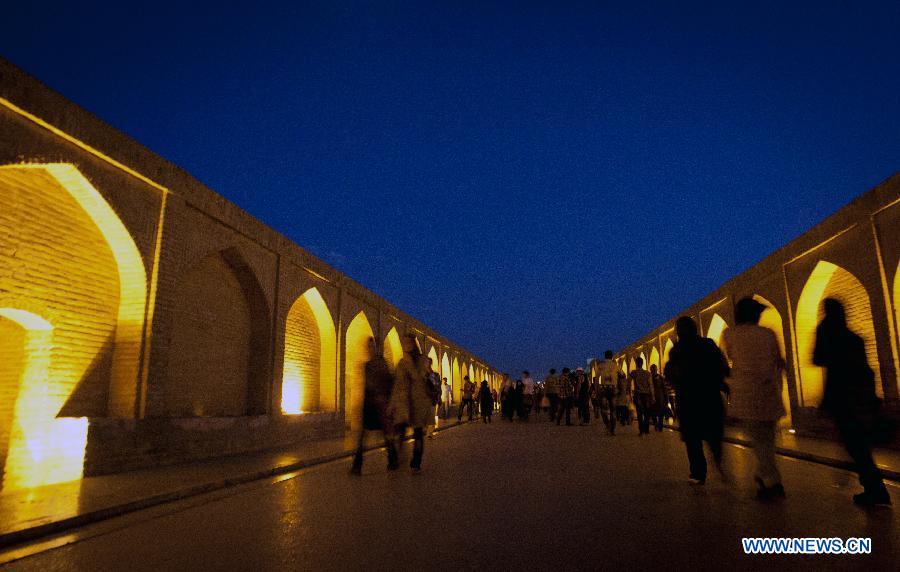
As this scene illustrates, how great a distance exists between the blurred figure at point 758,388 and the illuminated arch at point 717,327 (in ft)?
46.7

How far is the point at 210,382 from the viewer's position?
398 inches

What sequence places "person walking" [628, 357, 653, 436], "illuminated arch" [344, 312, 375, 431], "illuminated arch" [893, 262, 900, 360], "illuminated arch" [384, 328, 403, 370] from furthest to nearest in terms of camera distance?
"illuminated arch" [384, 328, 403, 370]
"illuminated arch" [344, 312, 375, 431]
"person walking" [628, 357, 653, 436]
"illuminated arch" [893, 262, 900, 360]

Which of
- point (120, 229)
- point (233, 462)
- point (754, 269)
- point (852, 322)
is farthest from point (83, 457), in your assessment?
point (754, 269)

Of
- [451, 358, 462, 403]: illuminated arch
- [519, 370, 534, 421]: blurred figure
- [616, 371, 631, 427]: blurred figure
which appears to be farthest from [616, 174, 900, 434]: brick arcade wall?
[451, 358, 462, 403]: illuminated arch

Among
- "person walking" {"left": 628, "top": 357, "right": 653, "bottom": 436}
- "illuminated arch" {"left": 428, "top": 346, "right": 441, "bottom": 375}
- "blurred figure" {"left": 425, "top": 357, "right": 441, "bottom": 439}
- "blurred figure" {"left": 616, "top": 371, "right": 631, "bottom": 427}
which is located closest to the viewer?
"blurred figure" {"left": 425, "top": 357, "right": 441, "bottom": 439}

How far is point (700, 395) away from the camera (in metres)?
5.74

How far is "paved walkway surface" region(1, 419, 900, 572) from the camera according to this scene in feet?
10.9

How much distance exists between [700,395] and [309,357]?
35.0ft

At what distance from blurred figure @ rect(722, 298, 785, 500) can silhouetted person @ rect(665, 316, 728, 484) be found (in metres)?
0.43

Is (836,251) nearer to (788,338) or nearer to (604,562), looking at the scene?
(788,338)

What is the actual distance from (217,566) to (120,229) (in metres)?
5.77

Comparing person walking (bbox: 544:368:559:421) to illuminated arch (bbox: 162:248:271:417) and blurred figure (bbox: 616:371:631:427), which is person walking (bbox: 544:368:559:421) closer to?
blurred figure (bbox: 616:371:631:427)

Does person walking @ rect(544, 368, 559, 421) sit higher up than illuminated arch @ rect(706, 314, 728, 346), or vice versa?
illuminated arch @ rect(706, 314, 728, 346)

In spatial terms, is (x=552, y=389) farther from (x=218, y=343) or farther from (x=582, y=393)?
(x=218, y=343)
